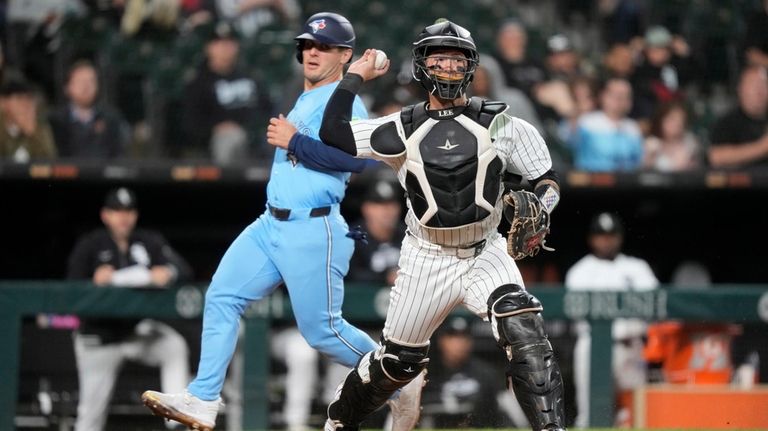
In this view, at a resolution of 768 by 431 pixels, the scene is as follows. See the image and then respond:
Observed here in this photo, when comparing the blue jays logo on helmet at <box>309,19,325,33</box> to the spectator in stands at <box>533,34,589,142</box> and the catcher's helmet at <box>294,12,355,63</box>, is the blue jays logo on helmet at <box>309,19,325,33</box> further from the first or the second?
the spectator in stands at <box>533,34,589,142</box>

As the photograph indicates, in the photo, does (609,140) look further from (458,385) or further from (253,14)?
(253,14)

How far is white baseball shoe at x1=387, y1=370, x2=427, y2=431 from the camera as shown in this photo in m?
5.30

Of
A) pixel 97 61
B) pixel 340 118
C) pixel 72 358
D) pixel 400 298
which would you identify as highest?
pixel 97 61

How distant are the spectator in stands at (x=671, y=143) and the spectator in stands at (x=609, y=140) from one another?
0.33 feet

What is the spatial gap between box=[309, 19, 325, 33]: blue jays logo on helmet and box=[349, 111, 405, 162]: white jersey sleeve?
2.20 feet

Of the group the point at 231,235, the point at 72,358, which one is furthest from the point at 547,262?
the point at 72,358

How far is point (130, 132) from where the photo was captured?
924 cm

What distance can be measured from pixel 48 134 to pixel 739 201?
16.3 feet

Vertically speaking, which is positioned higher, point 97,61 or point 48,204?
point 97,61

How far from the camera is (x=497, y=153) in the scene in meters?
4.71

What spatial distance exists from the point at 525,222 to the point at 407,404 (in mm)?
1158

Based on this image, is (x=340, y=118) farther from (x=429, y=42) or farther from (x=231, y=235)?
(x=231, y=235)

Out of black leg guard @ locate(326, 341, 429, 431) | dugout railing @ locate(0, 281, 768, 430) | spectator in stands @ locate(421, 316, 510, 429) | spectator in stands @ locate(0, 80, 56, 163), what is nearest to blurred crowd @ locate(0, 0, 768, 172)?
spectator in stands @ locate(0, 80, 56, 163)

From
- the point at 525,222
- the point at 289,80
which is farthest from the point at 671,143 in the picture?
the point at 525,222
